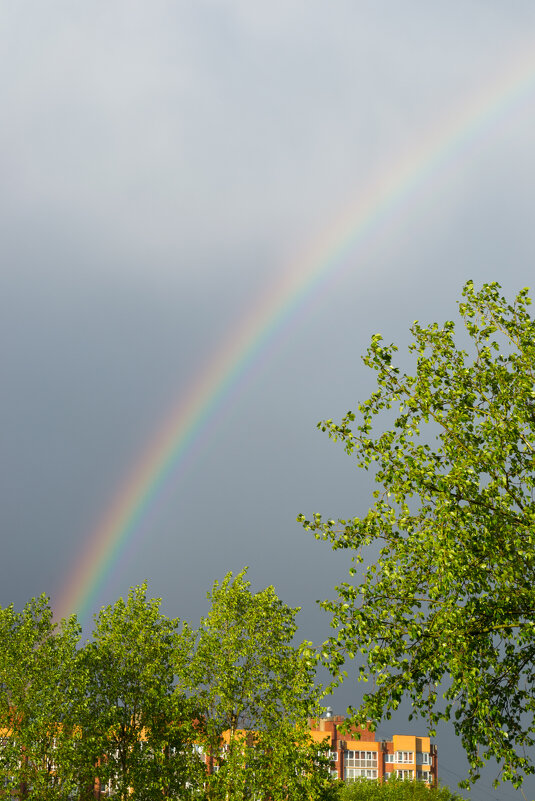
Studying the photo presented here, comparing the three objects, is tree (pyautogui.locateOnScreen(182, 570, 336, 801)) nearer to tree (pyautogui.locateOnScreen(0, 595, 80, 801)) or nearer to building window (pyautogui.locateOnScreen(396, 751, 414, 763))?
tree (pyautogui.locateOnScreen(0, 595, 80, 801))

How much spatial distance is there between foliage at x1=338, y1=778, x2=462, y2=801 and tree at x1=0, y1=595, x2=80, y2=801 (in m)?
68.9

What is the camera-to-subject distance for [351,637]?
16.7 m

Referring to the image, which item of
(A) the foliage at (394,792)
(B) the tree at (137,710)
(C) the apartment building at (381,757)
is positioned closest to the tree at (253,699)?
(B) the tree at (137,710)

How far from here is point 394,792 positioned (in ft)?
343

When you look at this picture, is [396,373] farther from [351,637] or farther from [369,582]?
[351,637]

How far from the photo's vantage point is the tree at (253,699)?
3725 centimetres

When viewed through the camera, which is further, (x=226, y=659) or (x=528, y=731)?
(x=226, y=659)

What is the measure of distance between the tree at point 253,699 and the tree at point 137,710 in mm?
1754

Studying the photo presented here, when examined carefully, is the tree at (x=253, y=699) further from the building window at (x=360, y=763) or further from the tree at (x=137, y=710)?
the building window at (x=360, y=763)

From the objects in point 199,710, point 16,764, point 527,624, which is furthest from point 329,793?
point 527,624

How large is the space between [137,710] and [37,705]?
7828mm

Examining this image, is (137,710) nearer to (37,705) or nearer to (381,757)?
(37,705)

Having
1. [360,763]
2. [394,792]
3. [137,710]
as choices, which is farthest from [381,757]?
[137,710]

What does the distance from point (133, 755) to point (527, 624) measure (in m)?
34.1
